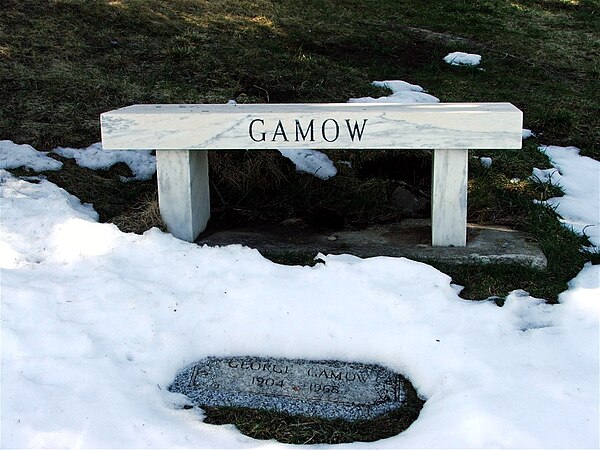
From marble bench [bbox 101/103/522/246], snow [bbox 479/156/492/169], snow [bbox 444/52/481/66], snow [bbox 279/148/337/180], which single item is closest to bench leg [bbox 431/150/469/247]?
marble bench [bbox 101/103/522/246]

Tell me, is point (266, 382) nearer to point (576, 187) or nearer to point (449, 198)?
point (449, 198)

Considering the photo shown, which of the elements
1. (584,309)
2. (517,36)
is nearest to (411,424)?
(584,309)

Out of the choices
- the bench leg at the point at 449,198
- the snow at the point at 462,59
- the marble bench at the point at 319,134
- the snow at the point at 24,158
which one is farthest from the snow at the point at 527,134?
the snow at the point at 24,158

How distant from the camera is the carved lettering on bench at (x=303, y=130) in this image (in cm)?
450

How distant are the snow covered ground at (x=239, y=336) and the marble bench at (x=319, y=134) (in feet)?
1.53

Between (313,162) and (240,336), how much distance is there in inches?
107

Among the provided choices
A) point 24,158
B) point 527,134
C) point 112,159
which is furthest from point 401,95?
point 24,158

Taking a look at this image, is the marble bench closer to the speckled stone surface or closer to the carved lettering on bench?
the carved lettering on bench

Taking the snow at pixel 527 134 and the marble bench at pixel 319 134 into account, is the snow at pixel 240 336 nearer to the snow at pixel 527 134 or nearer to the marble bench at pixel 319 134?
the marble bench at pixel 319 134

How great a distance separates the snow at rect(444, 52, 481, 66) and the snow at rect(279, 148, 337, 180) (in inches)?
135

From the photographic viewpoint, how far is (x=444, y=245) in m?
4.70

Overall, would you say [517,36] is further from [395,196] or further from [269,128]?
[269,128]

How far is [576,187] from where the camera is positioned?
6.05 m

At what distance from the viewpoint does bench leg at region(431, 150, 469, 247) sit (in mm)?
4609
